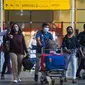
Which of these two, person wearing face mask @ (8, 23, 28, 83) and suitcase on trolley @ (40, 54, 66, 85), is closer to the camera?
suitcase on trolley @ (40, 54, 66, 85)

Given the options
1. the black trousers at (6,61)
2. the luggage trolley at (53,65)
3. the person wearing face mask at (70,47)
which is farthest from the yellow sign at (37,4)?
the luggage trolley at (53,65)

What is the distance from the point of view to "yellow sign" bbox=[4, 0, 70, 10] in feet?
51.3

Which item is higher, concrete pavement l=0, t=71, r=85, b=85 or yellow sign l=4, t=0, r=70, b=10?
yellow sign l=4, t=0, r=70, b=10

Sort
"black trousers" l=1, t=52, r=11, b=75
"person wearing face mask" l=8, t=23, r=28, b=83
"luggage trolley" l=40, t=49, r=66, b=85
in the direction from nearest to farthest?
"luggage trolley" l=40, t=49, r=66, b=85, "person wearing face mask" l=8, t=23, r=28, b=83, "black trousers" l=1, t=52, r=11, b=75

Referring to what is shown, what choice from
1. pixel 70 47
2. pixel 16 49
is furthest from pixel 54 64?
pixel 16 49

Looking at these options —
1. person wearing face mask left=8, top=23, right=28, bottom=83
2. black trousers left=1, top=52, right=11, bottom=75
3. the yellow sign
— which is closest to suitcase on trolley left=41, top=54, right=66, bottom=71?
person wearing face mask left=8, top=23, right=28, bottom=83

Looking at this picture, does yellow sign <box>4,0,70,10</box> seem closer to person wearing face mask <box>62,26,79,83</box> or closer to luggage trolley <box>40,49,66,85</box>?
person wearing face mask <box>62,26,79,83</box>

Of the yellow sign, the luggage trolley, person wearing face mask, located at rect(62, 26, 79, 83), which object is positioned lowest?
the luggage trolley

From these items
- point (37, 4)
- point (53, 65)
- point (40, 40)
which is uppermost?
point (37, 4)

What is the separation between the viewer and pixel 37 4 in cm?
1574

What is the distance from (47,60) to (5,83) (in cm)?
172

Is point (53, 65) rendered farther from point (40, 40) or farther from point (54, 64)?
point (40, 40)

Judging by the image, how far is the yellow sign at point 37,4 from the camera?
1565cm

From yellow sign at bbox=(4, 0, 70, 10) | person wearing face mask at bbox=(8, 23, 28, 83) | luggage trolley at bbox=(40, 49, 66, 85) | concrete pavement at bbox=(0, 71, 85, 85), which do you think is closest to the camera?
luggage trolley at bbox=(40, 49, 66, 85)
